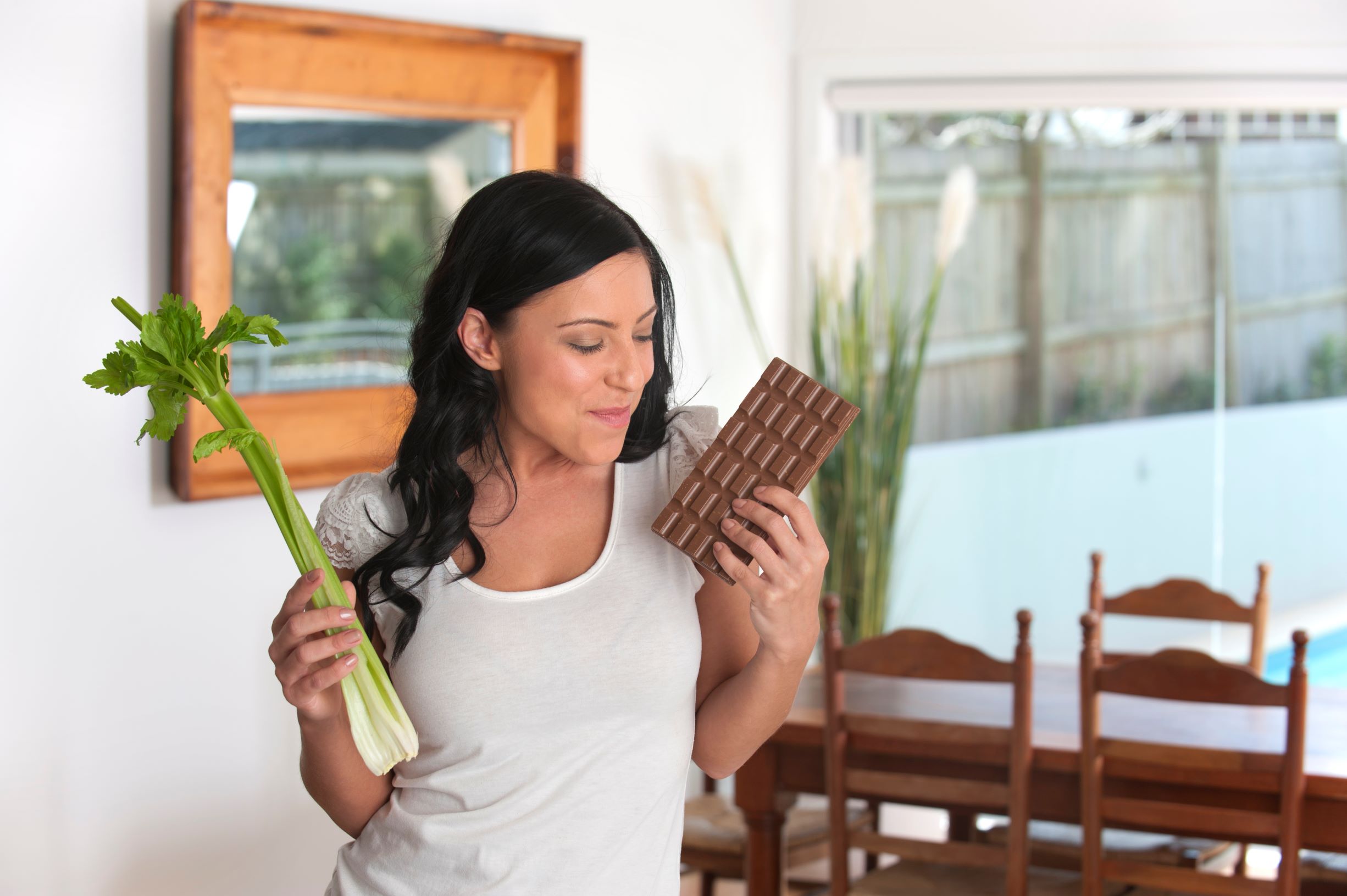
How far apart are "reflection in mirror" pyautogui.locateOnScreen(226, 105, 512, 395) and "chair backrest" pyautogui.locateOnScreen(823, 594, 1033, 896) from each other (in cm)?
110

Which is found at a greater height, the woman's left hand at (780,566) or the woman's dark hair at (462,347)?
the woman's dark hair at (462,347)

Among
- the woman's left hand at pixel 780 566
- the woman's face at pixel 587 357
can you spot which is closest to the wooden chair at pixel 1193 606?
the woman's left hand at pixel 780 566

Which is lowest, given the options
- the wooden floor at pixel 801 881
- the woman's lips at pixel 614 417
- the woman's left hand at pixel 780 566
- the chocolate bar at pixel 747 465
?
the wooden floor at pixel 801 881

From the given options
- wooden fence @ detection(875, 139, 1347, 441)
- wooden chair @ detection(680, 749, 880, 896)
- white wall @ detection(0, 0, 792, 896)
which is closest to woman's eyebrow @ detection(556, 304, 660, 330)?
white wall @ detection(0, 0, 792, 896)

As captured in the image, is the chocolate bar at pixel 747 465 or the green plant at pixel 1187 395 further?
the green plant at pixel 1187 395

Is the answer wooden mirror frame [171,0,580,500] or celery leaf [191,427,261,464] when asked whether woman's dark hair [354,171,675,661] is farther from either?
wooden mirror frame [171,0,580,500]

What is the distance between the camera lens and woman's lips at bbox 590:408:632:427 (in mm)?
1322

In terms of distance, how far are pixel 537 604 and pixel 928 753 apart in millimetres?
A: 1341

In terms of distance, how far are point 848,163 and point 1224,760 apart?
2.07 meters

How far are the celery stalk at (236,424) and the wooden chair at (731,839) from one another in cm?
160

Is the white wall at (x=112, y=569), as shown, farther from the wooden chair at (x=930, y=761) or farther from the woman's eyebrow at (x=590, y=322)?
the woman's eyebrow at (x=590, y=322)

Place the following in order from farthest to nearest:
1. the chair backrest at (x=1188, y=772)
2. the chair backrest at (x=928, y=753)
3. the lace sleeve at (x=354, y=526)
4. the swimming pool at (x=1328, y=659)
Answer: the swimming pool at (x=1328, y=659) → the chair backrest at (x=928, y=753) → the chair backrest at (x=1188, y=772) → the lace sleeve at (x=354, y=526)

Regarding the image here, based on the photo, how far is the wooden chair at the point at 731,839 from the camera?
286cm

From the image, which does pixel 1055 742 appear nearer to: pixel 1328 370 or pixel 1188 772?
pixel 1188 772
